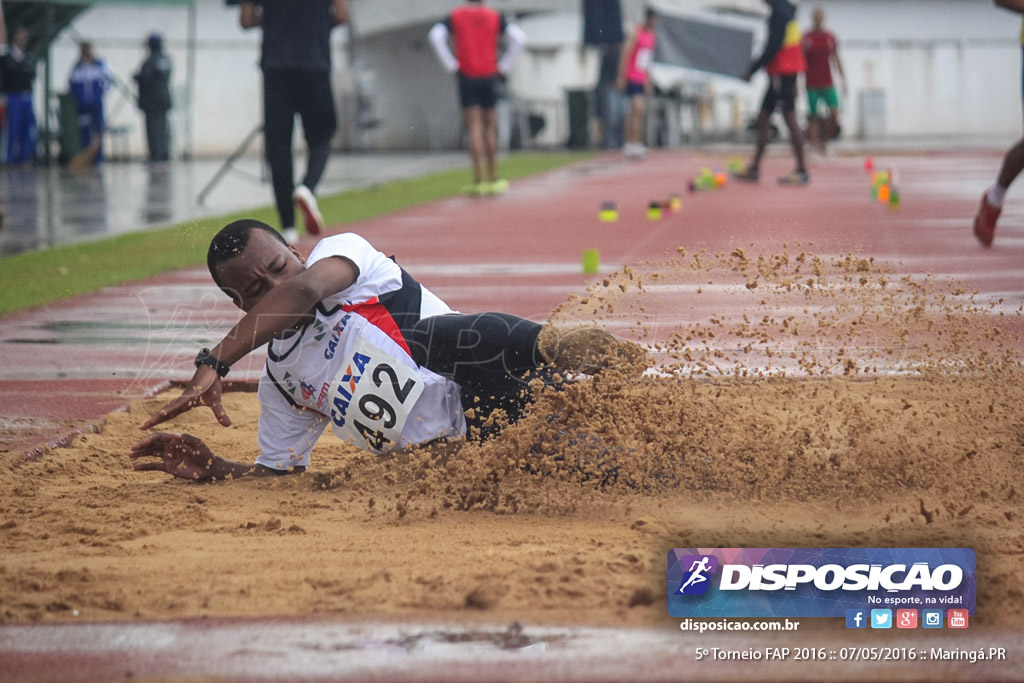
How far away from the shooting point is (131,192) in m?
17.9

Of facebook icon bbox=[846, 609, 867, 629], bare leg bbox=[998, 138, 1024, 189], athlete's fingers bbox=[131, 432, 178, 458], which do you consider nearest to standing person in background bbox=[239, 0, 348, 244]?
bare leg bbox=[998, 138, 1024, 189]

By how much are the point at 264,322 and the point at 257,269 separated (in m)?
0.19

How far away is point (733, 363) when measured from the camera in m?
5.06

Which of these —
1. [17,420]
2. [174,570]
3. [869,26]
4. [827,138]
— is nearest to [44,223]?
[17,420]

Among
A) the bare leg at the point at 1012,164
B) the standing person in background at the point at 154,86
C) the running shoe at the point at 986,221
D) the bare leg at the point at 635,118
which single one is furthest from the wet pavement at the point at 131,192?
the bare leg at the point at 1012,164

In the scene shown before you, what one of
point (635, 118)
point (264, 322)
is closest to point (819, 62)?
point (635, 118)

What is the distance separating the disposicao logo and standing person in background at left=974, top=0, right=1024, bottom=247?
4775 mm

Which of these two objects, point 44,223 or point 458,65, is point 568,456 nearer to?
point 44,223

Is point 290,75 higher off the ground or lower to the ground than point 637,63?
lower

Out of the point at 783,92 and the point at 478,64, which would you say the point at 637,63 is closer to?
the point at 783,92

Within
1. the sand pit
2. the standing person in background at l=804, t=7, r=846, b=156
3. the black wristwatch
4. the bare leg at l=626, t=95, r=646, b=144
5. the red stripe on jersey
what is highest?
the standing person in background at l=804, t=7, r=846, b=156

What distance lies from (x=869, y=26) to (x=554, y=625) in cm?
3837

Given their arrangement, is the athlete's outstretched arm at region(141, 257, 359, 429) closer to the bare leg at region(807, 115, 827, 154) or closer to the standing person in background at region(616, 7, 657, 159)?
the standing person in background at region(616, 7, 657, 159)

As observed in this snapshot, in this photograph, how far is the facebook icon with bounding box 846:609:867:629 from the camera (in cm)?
285
